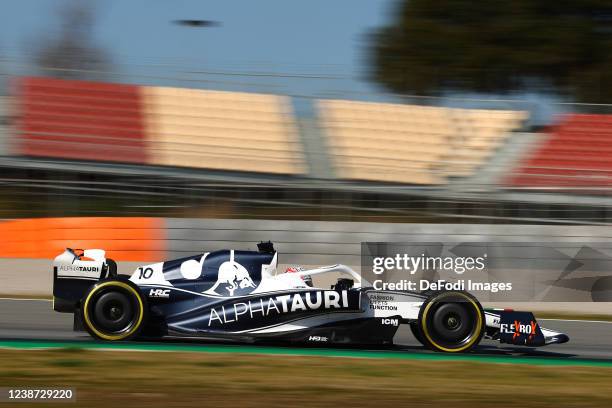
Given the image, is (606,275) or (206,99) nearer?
(606,275)

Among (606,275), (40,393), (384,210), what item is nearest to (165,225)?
(384,210)

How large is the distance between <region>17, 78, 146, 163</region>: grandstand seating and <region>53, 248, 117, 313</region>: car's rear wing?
7.20 meters

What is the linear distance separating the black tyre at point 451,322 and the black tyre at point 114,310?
2.55 metres

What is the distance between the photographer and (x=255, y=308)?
26.7 ft

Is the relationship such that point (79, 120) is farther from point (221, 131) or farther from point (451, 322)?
point (451, 322)

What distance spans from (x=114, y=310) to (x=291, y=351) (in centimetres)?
164

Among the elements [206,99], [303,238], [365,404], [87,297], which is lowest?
[365,404]

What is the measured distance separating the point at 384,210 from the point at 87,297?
6.96 m

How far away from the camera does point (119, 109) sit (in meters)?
16.7

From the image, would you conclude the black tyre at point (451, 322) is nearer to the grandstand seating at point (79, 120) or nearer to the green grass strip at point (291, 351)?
the green grass strip at point (291, 351)

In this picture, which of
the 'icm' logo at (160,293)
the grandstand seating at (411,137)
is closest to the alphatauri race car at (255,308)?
the 'icm' logo at (160,293)

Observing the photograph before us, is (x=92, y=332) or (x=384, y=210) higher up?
(x=384, y=210)

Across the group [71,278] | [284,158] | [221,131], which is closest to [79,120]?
[221,131]

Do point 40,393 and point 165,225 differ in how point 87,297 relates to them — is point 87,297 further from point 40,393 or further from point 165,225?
point 165,225
